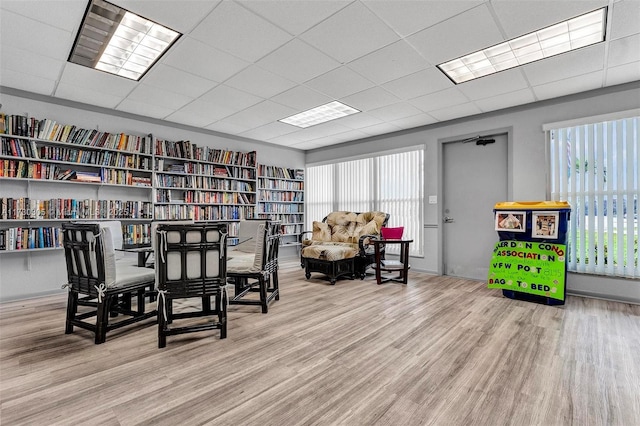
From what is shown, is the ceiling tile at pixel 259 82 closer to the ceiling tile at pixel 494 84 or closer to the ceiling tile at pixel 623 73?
the ceiling tile at pixel 494 84

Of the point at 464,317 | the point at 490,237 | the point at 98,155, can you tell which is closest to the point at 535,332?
the point at 464,317

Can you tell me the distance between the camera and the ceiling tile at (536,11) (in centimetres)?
226

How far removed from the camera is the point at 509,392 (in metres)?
1.77

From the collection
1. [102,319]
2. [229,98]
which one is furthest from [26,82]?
[102,319]

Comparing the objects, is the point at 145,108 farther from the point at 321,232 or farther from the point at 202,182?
the point at 321,232

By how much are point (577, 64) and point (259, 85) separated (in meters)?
3.54

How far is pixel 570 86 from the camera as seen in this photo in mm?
3744

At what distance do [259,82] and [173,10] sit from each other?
1.34m

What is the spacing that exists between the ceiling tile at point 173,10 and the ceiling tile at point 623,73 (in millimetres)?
4210

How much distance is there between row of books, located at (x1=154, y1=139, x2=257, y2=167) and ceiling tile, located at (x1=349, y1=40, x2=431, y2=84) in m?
3.36

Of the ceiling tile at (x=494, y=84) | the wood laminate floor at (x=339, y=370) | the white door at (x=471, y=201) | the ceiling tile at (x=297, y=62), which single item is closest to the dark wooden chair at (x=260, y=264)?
the wood laminate floor at (x=339, y=370)

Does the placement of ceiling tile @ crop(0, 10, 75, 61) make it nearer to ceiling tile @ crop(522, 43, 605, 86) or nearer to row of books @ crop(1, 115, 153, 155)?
row of books @ crop(1, 115, 153, 155)

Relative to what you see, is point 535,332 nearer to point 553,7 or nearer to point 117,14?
point 553,7

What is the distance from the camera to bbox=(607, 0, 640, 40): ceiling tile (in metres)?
2.26
